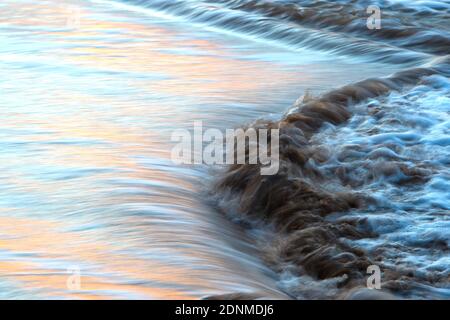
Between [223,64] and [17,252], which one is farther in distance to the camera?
[223,64]

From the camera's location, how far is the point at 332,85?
21.9 ft

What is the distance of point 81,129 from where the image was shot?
213 inches

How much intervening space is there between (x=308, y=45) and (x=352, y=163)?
11.7 feet

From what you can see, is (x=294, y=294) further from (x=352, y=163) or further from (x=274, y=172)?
(x=352, y=163)

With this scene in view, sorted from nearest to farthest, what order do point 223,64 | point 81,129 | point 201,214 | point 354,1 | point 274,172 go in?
point 201,214
point 274,172
point 81,129
point 223,64
point 354,1

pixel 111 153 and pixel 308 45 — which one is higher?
pixel 308 45

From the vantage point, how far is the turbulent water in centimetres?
358

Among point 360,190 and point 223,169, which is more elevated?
point 223,169

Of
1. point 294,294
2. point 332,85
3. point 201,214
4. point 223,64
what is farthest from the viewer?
point 223,64

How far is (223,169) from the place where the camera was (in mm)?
4855

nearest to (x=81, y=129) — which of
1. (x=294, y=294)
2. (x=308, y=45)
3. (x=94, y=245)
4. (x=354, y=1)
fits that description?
(x=94, y=245)

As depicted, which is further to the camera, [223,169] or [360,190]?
[223,169]

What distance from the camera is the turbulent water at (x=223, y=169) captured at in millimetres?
3578
